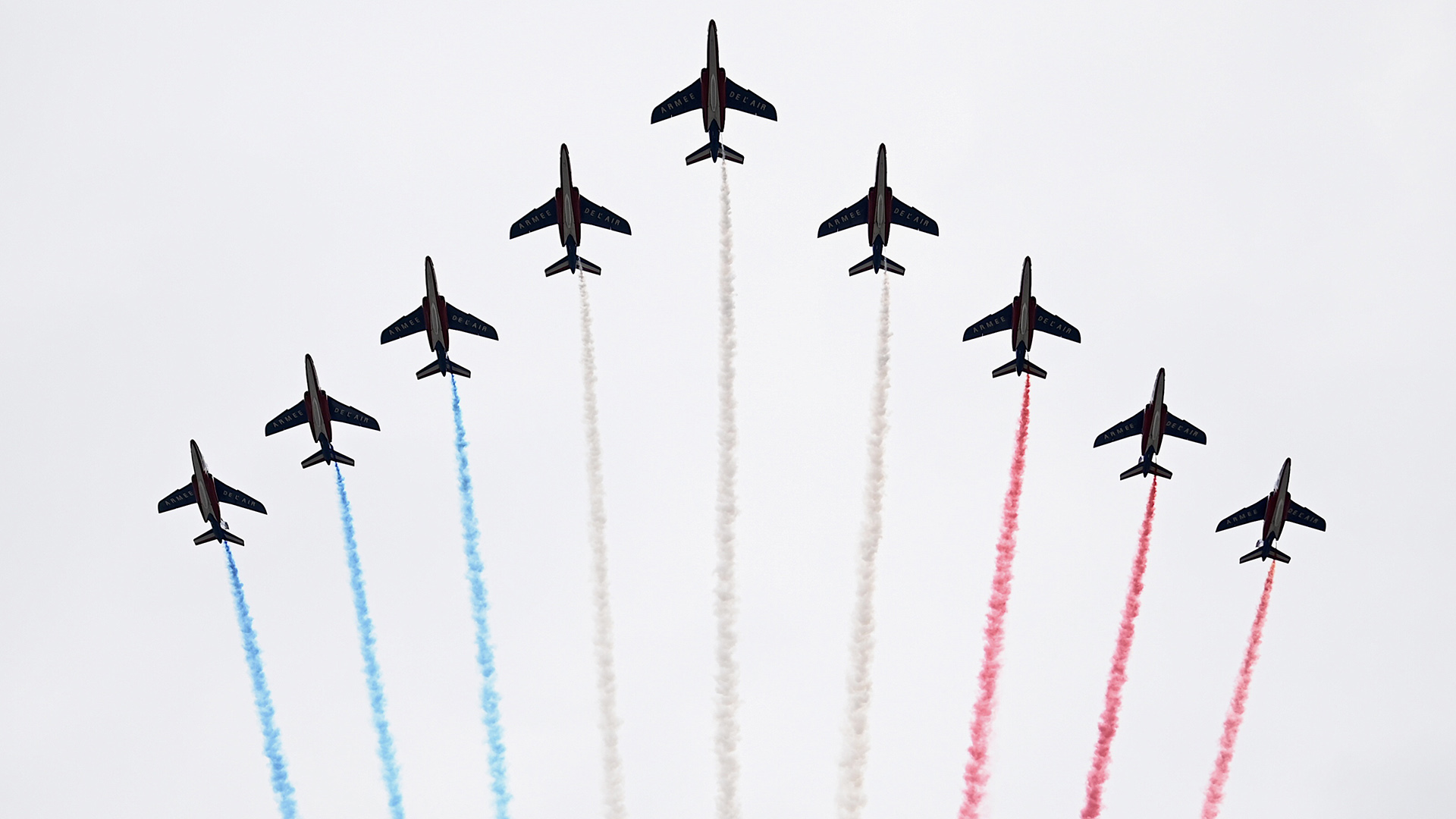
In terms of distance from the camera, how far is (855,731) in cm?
7188

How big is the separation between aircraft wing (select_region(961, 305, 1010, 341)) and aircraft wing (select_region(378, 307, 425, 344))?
31.4 meters

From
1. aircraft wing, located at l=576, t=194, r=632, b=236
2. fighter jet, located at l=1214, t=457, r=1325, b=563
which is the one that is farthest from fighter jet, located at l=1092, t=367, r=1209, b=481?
aircraft wing, located at l=576, t=194, r=632, b=236

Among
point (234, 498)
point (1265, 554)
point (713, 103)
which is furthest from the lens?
point (234, 498)

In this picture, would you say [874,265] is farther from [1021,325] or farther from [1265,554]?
[1265,554]

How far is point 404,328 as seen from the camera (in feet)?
259

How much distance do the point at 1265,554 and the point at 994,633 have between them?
16.2 metres

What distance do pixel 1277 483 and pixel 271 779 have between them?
5793 cm

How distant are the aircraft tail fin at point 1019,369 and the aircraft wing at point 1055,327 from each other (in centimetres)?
336

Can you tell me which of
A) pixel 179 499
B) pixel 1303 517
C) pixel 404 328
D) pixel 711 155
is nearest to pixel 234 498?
pixel 179 499

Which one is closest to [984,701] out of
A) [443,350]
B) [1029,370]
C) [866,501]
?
[866,501]

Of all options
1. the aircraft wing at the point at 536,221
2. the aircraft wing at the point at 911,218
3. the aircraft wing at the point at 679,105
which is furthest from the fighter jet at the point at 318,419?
the aircraft wing at the point at 911,218

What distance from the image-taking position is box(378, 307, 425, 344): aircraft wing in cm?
7819

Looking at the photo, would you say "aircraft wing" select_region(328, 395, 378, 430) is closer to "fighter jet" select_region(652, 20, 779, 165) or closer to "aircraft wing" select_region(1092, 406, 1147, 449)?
"fighter jet" select_region(652, 20, 779, 165)

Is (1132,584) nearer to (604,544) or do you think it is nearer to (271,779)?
(604,544)
